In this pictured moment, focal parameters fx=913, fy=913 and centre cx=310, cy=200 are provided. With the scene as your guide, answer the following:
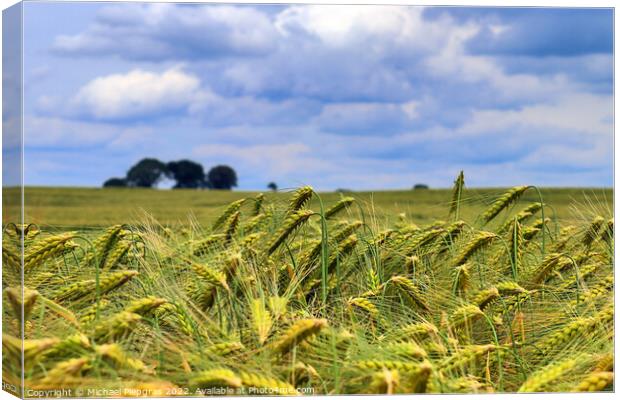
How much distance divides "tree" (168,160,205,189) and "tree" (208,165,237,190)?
966 millimetres

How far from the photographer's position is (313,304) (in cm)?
475

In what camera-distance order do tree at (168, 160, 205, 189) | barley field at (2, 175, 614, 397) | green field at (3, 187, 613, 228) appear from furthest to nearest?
tree at (168, 160, 205, 189), green field at (3, 187, 613, 228), barley field at (2, 175, 614, 397)

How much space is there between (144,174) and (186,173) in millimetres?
1693

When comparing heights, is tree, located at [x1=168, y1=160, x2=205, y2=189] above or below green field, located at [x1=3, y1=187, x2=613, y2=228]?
above

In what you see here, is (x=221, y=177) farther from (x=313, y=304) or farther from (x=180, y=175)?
(x=313, y=304)

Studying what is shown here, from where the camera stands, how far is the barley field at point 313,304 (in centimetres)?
393

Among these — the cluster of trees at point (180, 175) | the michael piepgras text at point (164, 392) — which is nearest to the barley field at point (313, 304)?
the michael piepgras text at point (164, 392)

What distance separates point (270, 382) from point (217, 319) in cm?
54

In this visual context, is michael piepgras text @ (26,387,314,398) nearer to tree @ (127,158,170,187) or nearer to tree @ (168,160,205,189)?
tree @ (127,158,170,187)

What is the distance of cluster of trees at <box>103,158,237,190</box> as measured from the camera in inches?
677

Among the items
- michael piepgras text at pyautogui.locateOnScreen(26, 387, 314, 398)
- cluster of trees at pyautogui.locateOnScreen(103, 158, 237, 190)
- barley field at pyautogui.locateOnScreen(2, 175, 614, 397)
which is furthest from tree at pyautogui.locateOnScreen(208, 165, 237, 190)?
michael piepgras text at pyautogui.locateOnScreen(26, 387, 314, 398)

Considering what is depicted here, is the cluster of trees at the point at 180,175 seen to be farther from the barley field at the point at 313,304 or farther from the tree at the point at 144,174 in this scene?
the barley field at the point at 313,304

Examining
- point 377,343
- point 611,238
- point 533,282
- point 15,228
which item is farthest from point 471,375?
point 15,228

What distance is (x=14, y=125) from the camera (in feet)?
14.2
